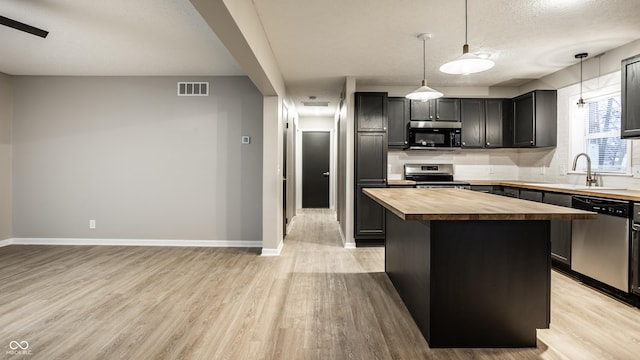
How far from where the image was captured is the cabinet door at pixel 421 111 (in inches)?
193

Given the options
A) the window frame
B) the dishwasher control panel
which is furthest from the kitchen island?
the window frame

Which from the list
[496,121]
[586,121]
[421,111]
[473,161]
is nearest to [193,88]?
[421,111]

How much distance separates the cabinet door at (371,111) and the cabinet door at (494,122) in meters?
1.75

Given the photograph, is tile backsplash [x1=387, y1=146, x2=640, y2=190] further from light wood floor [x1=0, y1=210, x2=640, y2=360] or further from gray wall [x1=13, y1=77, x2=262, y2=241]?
gray wall [x1=13, y1=77, x2=262, y2=241]

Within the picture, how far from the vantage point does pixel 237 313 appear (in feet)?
8.11

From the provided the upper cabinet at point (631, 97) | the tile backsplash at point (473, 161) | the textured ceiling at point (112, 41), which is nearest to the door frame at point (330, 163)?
the tile backsplash at point (473, 161)

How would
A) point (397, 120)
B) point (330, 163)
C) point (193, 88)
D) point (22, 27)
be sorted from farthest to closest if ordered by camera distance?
point (330, 163) → point (397, 120) → point (193, 88) → point (22, 27)

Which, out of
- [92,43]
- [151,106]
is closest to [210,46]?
[92,43]

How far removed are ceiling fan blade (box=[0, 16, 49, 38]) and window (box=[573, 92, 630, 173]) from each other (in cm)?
602

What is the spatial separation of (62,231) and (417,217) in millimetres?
5236

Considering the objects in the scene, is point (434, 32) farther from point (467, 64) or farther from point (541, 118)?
point (541, 118)

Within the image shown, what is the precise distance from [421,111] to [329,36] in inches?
89.4

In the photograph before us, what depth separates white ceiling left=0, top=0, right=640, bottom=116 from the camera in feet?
8.79

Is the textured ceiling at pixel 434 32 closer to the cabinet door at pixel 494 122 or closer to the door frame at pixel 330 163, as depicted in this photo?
the cabinet door at pixel 494 122
